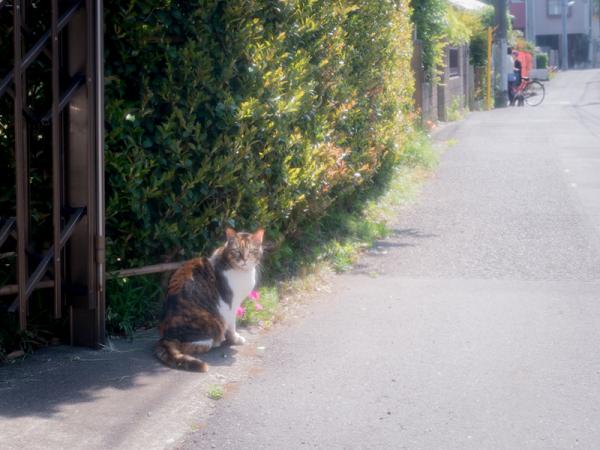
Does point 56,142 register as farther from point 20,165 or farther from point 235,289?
point 235,289

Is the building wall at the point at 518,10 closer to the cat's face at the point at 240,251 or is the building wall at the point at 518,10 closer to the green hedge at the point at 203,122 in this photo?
the green hedge at the point at 203,122

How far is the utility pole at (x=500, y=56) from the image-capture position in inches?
1287

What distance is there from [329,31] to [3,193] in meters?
4.01

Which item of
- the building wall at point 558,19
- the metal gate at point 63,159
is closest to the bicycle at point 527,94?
the metal gate at point 63,159

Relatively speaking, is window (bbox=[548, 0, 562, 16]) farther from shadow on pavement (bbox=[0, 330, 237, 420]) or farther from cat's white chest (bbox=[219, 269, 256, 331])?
shadow on pavement (bbox=[0, 330, 237, 420])

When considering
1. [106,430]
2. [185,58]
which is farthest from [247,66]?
[106,430]

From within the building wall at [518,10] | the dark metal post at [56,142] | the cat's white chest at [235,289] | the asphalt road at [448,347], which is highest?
the building wall at [518,10]

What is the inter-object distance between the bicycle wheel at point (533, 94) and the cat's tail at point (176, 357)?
103 ft

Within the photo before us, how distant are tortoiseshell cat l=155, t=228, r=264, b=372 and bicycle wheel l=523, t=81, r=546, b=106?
101 ft

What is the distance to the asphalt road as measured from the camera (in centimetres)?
521

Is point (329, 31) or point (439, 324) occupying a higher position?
point (329, 31)

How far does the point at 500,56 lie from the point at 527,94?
3.63 m

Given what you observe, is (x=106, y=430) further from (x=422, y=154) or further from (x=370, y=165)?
(x=422, y=154)

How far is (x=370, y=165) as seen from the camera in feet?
37.9
